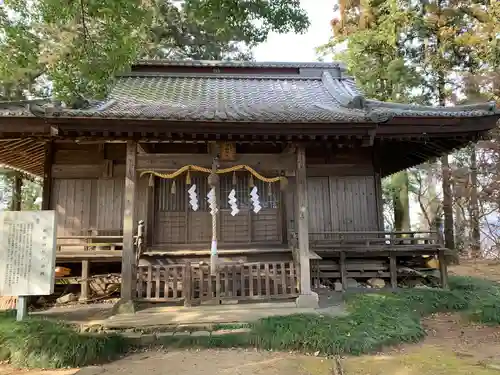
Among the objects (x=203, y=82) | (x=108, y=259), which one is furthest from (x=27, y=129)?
(x=203, y=82)

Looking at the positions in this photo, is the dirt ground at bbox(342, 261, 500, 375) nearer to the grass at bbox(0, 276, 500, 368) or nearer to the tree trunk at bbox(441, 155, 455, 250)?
the grass at bbox(0, 276, 500, 368)

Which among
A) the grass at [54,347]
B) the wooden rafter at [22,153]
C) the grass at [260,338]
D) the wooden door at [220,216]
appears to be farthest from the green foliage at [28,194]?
the grass at [54,347]

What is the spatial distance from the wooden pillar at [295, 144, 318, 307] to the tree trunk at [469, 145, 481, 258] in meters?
9.54

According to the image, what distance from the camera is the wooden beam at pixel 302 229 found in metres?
7.71

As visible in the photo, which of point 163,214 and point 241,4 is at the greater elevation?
point 241,4

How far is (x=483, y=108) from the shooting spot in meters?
8.31

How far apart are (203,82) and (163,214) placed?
4904mm

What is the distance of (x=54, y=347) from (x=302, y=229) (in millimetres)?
4951

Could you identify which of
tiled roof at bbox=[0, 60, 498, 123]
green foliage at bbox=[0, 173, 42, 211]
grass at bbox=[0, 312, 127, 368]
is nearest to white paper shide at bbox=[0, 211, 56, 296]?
grass at bbox=[0, 312, 127, 368]

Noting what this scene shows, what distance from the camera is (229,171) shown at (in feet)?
26.2

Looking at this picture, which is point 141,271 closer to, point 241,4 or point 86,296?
point 86,296

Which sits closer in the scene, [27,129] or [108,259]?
[27,129]

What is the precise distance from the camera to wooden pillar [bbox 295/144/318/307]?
25.0ft

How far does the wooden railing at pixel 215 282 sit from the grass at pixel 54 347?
67.4 inches
